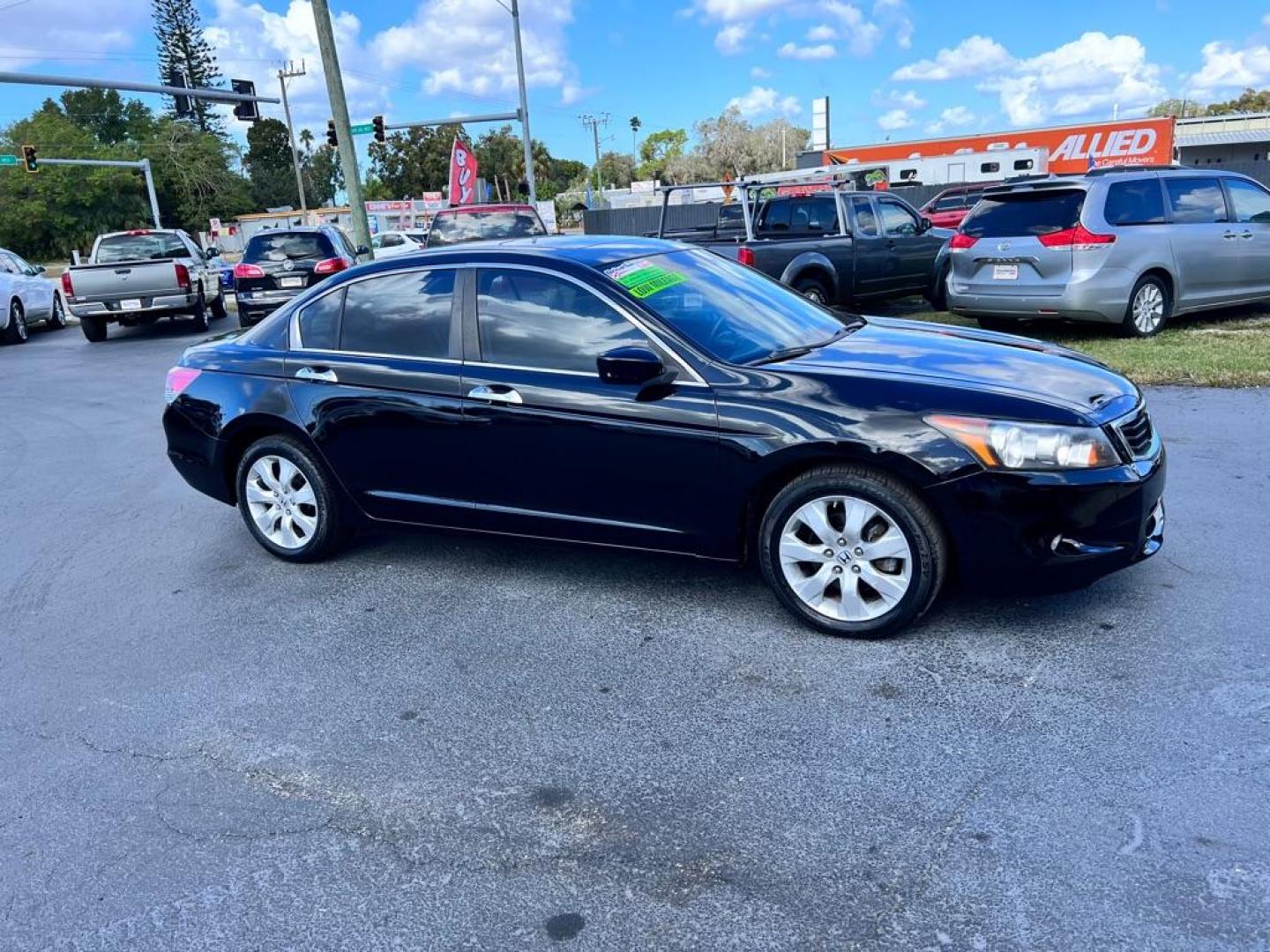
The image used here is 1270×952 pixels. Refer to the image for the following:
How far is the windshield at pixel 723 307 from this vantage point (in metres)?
4.45

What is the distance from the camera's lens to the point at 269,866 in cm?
291

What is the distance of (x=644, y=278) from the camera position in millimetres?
4648

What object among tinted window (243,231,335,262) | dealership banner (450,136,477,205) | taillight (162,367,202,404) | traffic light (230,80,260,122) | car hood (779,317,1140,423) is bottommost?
car hood (779,317,1140,423)

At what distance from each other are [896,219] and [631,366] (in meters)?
10.6

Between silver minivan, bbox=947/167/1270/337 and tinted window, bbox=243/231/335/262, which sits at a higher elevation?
tinted window, bbox=243/231/335/262

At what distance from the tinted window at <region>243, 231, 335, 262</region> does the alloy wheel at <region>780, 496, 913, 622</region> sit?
13553mm

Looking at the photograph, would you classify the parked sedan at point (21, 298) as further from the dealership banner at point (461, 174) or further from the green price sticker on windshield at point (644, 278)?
the green price sticker on windshield at point (644, 278)

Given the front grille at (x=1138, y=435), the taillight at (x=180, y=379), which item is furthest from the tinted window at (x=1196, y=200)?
the taillight at (x=180, y=379)

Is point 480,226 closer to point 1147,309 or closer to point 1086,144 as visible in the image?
point 1147,309

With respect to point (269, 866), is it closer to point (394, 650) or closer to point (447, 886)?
point (447, 886)

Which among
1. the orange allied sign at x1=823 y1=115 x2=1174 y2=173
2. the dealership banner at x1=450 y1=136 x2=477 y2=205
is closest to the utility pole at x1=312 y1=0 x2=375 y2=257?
the dealership banner at x1=450 y1=136 x2=477 y2=205

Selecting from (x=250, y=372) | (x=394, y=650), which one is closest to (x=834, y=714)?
(x=394, y=650)

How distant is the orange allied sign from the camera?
30.7 meters

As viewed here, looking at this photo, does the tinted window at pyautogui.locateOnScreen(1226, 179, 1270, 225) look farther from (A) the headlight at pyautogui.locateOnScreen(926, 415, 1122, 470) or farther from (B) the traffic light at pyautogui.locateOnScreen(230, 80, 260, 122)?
(B) the traffic light at pyautogui.locateOnScreen(230, 80, 260, 122)
